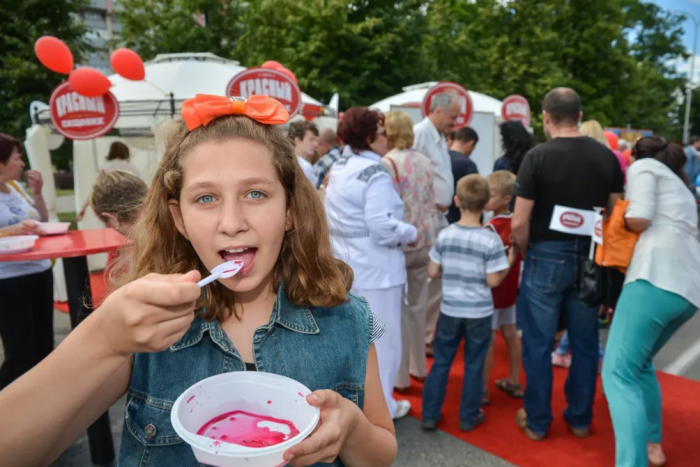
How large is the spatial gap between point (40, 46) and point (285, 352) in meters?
7.27

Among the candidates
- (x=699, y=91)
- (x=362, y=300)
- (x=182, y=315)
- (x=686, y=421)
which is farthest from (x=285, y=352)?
(x=699, y=91)

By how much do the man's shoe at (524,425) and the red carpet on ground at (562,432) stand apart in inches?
1.2

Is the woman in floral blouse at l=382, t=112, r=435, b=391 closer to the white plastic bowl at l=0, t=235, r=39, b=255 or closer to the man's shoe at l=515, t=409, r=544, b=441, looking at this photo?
the man's shoe at l=515, t=409, r=544, b=441

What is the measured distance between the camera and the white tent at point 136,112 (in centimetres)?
641

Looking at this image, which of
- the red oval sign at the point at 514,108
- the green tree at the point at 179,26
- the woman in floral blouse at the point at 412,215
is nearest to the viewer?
the woman in floral blouse at the point at 412,215

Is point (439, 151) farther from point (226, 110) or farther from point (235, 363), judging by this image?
point (235, 363)

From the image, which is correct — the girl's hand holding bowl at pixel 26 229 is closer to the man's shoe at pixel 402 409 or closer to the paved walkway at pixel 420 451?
the paved walkway at pixel 420 451

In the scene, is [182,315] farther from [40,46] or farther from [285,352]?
[40,46]

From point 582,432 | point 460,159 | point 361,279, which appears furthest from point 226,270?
point 460,159

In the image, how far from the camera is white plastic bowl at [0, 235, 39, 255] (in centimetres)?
250

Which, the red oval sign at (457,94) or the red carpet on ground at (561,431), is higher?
the red oval sign at (457,94)

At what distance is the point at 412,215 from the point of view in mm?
4180

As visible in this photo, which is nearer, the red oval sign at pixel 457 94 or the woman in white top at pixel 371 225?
the woman in white top at pixel 371 225

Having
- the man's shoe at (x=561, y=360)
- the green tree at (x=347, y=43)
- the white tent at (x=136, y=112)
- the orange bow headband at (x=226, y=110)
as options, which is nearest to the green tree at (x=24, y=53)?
the green tree at (x=347, y=43)
